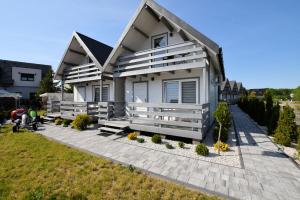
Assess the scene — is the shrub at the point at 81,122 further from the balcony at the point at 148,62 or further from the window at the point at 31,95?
the window at the point at 31,95

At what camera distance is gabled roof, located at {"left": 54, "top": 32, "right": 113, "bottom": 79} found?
39.0 feet

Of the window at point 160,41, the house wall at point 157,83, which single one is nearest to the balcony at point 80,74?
the house wall at point 157,83

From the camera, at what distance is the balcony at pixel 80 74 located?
41.6ft

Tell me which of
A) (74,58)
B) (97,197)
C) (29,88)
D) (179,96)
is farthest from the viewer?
(29,88)

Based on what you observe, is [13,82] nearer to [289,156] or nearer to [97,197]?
[97,197]

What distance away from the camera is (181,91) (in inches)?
391

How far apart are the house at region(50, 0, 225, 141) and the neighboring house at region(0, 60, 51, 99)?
20.2 metres

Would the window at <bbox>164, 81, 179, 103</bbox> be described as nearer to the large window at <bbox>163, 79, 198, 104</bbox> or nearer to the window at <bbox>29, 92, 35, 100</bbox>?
the large window at <bbox>163, 79, 198, 104</bbox>

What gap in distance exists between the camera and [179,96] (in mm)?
9930

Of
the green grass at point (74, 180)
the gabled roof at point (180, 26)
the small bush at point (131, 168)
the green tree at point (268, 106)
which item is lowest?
the green grass at point (74, 180)

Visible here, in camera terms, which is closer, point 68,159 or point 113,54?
point 68,159

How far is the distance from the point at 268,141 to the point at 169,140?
4999mm

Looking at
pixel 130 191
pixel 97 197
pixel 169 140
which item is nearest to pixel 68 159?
pixel 97 197

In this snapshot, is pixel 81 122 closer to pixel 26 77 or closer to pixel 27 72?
pixel 27 72
